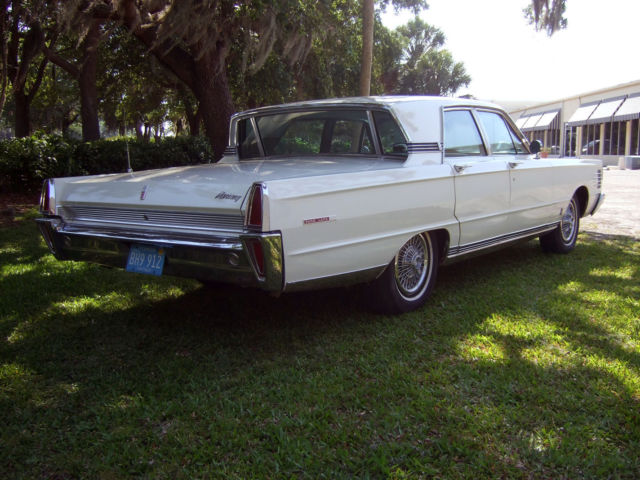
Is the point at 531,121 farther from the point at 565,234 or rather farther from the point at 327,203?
the point at 327,203

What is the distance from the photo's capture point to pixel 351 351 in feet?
12.0

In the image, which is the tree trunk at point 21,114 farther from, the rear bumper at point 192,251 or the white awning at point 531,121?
the white awning at point 531,121

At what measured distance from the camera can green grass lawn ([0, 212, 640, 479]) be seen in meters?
2.48

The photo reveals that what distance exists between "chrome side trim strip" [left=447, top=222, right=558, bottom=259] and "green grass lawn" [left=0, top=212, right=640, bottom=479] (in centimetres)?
39

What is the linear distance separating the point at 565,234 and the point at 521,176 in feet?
5.18

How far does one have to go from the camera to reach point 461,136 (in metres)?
4.89

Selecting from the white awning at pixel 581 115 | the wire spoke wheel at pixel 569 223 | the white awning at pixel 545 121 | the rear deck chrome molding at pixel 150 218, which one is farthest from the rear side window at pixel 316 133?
the white awning at pixel 545 121

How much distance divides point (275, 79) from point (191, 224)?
14.2m

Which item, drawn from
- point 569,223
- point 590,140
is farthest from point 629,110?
point 569,223

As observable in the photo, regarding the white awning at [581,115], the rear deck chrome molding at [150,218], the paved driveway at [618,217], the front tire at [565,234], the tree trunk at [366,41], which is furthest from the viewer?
the white awning at [581,115]

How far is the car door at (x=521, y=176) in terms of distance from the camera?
5223 millimetres

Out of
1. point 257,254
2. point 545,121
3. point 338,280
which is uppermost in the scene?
point 545,121

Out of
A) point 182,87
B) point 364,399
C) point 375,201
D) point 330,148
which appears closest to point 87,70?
point 182,87

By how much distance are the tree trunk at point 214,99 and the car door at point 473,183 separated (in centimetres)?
663
